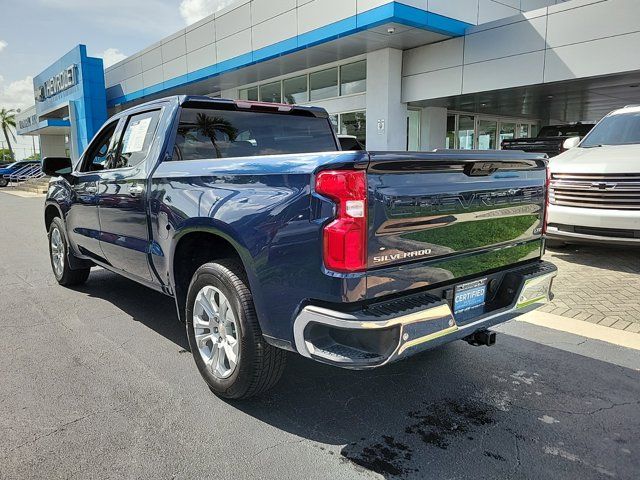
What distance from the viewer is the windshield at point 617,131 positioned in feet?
24.2

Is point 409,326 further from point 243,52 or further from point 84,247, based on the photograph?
point 243,52

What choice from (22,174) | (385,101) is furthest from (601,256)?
(22,174)

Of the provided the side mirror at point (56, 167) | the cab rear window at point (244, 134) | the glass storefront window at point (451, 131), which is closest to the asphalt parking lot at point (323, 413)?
the cab rear window at point (244, 134)

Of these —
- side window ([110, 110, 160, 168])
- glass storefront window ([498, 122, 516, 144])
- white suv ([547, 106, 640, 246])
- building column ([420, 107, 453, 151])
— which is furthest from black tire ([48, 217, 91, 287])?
glass storefront window ([498, 122, 516, 144])

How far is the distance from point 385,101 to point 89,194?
37.3 ft

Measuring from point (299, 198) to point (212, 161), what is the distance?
0.92 meters

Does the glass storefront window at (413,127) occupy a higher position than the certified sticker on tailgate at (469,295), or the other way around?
the glass storefront window at (413,127)

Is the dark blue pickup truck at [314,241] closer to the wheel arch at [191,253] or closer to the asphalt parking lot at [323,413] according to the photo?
the wheel arch at [191,253]

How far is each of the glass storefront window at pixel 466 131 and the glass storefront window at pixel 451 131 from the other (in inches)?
15.5

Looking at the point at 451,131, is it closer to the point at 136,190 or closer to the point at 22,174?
the point at 136,190

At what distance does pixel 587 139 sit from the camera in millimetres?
7891

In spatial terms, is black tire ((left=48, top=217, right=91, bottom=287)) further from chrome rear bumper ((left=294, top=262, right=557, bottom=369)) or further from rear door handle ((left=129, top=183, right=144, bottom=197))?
chrome rear bumper ((left=294, top=262, right=557, bottom=369))

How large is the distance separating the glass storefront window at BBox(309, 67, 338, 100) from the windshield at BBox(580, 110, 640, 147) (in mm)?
10419

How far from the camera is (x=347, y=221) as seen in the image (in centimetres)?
238
